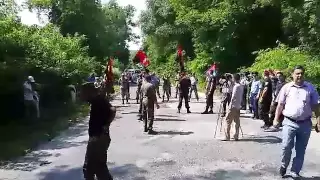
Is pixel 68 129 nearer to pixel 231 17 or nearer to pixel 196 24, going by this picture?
pixel 231 17

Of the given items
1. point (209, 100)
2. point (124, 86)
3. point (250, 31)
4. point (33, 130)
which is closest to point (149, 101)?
point (33, 130)

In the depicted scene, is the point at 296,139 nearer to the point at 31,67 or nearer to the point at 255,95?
the point at 255,95

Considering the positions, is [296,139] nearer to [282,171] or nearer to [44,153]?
[282,171]

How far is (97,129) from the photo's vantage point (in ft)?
22.5

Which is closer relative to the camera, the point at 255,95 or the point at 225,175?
the point at 225,175

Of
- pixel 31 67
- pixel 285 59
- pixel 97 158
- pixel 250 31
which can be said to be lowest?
pixel 97 158

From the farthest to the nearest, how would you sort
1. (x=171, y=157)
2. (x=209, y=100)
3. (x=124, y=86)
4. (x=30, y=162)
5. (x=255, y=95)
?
(x=124, y=86) → (x=209, y=100) → (x=255, y=95) → (x=171, y=157) → (x=30, y=162)

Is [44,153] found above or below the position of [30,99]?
below

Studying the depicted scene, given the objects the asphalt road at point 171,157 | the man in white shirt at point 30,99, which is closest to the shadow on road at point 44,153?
the asphalt road at point 171,157

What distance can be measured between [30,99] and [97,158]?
32.1 feet

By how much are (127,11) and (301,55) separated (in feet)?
281

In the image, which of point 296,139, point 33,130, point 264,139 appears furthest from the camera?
point 33,130

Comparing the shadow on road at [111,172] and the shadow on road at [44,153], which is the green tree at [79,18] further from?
the shadow on road at [111,172]

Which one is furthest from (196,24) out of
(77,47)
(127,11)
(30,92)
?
(127,11)
